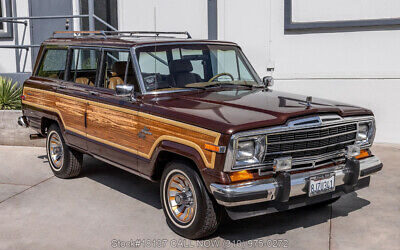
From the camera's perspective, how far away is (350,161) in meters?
4.97

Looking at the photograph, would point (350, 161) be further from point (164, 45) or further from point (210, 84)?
point (164, 45)

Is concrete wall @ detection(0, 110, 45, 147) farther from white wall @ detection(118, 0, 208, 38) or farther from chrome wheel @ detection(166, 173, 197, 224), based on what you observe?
chrome wheel @ detection(166, 173, 197, 224)

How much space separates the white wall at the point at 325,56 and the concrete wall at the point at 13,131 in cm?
397

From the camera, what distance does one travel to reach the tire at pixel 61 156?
6887 mm

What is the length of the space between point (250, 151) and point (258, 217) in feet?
4.24

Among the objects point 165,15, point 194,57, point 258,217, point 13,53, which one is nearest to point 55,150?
point 194,57

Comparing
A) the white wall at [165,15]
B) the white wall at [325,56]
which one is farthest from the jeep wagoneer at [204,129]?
the white wall at [165,15]

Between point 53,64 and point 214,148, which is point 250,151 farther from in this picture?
point 53,64

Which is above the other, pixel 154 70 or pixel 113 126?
pixel 154 70

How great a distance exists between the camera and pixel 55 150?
23.5 feet

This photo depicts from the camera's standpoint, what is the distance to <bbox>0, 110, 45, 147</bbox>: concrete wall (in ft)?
30.0

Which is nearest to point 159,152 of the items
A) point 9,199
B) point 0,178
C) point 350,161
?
point 350,161

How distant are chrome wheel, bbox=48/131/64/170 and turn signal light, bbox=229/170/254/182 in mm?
3328

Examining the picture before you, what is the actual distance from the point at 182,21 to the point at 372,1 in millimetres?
3581
